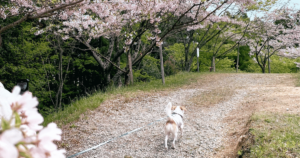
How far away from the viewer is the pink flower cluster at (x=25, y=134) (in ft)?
1.32

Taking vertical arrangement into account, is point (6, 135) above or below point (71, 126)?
above

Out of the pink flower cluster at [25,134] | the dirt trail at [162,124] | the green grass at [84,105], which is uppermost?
the pink flower cluster at [25,134]

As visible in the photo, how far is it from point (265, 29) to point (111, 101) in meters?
15.3

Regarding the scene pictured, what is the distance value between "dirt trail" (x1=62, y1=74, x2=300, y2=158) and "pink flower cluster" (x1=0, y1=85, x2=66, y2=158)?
11.3 ft

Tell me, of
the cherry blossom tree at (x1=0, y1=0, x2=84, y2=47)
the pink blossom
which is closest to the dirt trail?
the cherry blossom tree at (x1=0, y1=0, x2=84, y2=47)

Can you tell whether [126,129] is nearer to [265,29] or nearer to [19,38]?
[19,38]

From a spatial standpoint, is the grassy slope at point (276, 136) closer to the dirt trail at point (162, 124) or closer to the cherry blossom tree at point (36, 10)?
the dirt trail at point (162, 124)

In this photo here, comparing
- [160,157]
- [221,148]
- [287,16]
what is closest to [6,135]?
[160,157]

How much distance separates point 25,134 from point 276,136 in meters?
3.94

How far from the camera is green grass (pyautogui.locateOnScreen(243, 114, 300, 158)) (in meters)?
3.14

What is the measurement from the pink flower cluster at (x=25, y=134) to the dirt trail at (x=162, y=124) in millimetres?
3432

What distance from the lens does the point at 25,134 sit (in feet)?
1.95

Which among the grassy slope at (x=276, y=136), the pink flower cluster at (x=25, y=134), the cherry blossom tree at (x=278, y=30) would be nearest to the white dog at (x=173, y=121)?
the grassy slope at (x=276, y=136)

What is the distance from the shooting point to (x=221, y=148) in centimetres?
410
